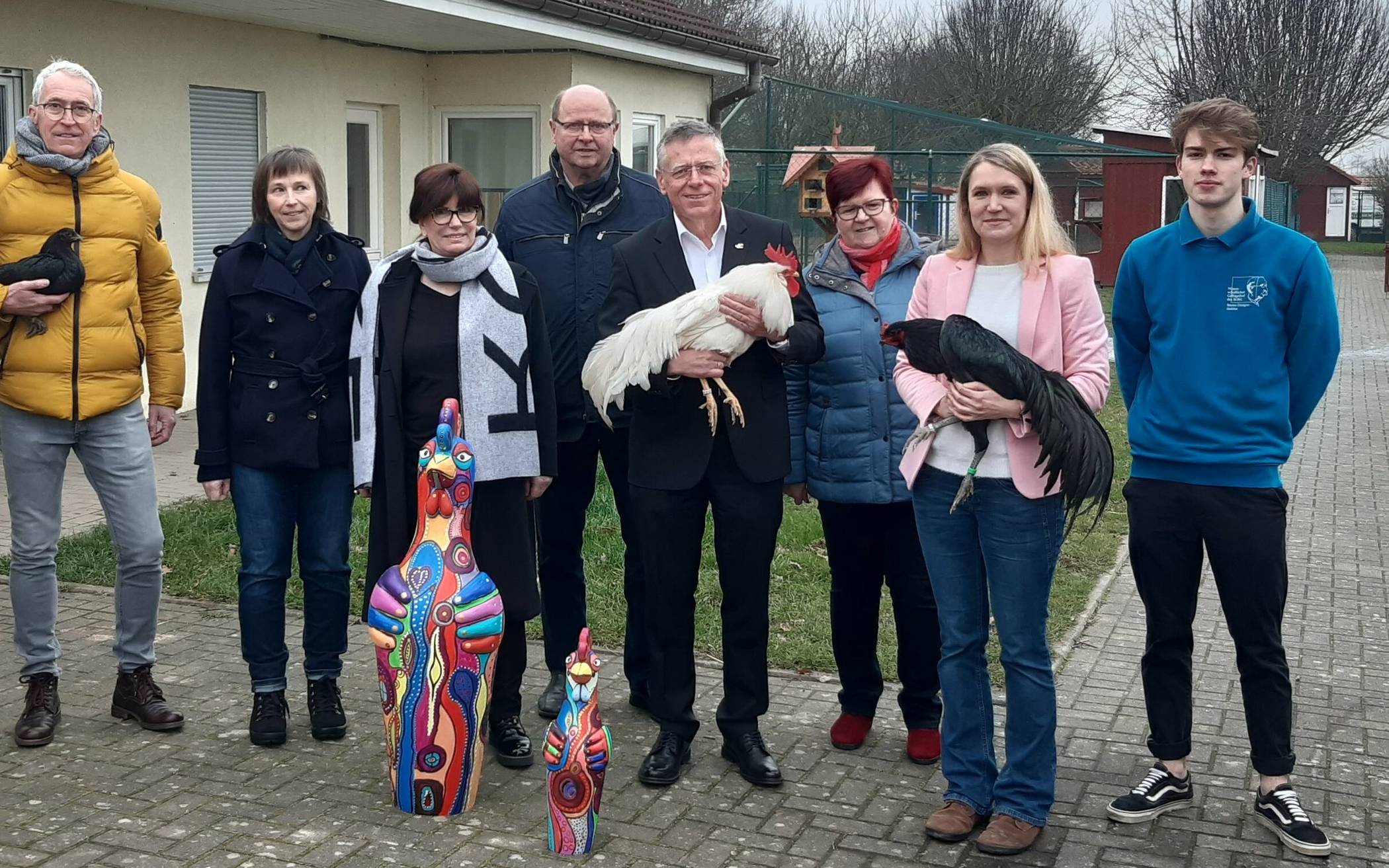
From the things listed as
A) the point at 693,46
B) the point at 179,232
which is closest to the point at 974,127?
the point at 693,46

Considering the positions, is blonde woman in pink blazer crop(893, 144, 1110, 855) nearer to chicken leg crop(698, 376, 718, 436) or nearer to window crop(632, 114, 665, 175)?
chicken leg crop(698, 376, 718, 436)

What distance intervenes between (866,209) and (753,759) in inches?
78.6

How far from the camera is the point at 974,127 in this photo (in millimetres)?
22359

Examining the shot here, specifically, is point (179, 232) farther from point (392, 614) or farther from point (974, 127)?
point (974, 127)

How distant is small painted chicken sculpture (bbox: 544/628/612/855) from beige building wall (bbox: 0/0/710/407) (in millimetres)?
8652

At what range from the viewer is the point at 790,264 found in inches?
199

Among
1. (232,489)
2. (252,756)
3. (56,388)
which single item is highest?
(56,388)

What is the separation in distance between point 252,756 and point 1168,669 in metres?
3.30

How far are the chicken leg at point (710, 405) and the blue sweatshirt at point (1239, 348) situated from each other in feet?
4.68

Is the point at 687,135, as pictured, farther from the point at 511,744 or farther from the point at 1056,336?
the point at 511,744

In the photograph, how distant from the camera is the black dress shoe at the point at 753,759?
5238 millimetres

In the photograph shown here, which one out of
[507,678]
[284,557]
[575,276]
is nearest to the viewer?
[507,678]

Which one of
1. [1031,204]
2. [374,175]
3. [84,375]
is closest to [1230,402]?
[1031,204]

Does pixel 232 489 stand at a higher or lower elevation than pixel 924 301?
lower
